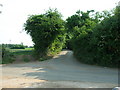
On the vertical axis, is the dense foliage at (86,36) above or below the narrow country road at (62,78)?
above

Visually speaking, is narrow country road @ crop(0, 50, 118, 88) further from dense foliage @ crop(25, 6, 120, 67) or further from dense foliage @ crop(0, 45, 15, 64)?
dense foliage @ crop(0, 45, 15, 64)

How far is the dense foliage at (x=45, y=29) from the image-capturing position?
57.5ft

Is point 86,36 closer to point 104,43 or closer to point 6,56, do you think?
point 104,43

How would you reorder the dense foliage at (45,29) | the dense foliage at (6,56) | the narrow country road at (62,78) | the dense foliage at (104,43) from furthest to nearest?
the dense foliage at (6,56) < the dense foliage at (45,29) < the dense foliage at (104,43) < the narrow country road at (62,78)

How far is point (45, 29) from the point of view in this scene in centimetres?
1753

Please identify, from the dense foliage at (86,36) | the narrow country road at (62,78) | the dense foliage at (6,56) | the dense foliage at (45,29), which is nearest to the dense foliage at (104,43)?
the dense foliage at (86,36)

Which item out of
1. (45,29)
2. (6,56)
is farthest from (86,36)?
(6,56)

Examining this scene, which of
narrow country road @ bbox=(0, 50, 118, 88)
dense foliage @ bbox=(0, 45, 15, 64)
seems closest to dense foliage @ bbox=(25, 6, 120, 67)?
narrow country road @ bbox=(0, 50, 118, 88)

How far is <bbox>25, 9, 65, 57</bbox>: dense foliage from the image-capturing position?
57.5ft

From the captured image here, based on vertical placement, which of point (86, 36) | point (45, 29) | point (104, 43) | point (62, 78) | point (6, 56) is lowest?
point (62, 78)

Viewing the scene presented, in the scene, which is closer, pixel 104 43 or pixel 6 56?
pixel 104 43

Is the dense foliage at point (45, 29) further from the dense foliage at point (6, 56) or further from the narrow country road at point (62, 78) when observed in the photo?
the narrow country road at point (62, 78)

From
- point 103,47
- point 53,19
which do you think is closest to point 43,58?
point 53,19

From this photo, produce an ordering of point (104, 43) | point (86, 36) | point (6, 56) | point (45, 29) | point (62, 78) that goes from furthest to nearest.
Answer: point (6, 56)
point (45, 29)
point (86, 36)
point (104, 43)
point (62, 78)
